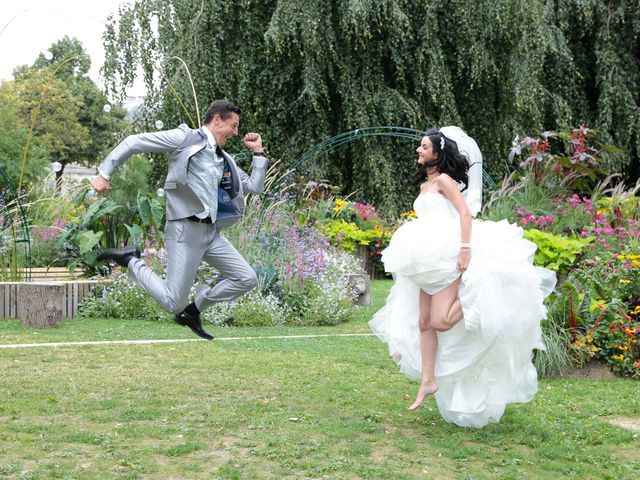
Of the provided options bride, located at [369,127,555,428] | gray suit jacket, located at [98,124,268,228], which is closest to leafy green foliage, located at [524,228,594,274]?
bride, located at [369,127,555,428]

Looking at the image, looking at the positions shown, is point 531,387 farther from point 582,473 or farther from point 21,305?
point 21,305

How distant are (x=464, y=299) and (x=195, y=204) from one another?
6.45 feet

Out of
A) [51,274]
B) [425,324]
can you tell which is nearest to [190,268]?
[425,324]

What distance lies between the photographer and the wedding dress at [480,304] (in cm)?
521

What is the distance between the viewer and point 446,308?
5.32m

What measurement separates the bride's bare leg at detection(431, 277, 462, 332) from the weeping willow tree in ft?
38.1

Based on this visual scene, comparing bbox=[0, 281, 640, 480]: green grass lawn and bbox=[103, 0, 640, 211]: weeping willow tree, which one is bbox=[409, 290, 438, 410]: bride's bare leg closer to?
bbox=[0, 281, 640, 480]: green grass lawn

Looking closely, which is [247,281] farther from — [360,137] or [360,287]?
[360,137]

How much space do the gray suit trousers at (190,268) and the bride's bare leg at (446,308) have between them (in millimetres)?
1576

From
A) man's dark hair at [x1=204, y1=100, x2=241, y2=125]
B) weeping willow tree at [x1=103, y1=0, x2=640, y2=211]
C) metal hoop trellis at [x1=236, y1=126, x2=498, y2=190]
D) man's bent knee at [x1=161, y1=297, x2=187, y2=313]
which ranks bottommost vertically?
man's bent knee at [x1=161, y1=297, x2=187, y2=313]

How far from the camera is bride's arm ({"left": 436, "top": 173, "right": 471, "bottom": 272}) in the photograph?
5.29m

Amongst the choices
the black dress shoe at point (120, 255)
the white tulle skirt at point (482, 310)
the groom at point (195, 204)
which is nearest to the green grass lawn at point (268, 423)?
the white tulle skirt at point (482, 310)

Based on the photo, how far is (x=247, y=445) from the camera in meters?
4.86

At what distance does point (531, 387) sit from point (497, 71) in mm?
13583
